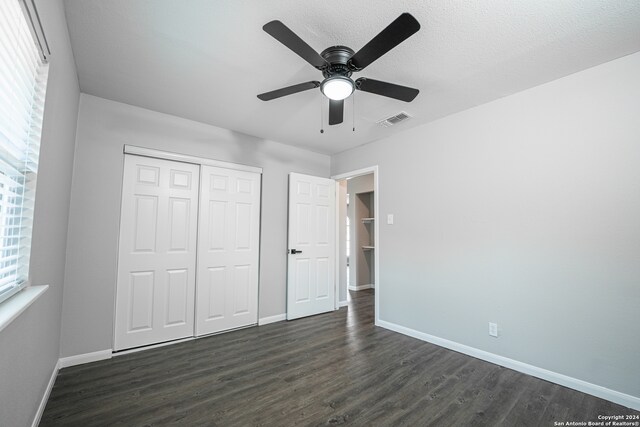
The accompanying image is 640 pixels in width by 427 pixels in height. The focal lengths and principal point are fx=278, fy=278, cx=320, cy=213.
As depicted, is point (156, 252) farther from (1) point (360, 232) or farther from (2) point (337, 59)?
(1) point (360, 232)

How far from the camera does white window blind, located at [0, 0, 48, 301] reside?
1176mm

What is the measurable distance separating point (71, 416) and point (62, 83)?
2.32m

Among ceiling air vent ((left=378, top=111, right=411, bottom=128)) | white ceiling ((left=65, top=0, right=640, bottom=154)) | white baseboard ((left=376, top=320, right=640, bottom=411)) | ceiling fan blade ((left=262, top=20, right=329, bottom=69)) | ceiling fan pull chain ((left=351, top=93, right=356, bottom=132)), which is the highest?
white ceiling ((left=65, top=0, right=640, bottom=154))

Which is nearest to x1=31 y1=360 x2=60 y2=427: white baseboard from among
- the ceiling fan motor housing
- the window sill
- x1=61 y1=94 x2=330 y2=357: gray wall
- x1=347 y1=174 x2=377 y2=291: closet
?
x1=61 y1=94 x2=330 y2=357: gray wall

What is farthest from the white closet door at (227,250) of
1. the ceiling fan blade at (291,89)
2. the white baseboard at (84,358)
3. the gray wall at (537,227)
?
the gray wall at (537,227)

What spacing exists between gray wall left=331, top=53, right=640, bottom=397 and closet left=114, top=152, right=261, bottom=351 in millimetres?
2158

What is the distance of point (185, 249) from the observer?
3.33 meters

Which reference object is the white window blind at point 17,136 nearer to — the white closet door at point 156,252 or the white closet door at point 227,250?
the white closet door at point 156,252

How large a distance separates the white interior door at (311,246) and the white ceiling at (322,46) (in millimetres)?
1555

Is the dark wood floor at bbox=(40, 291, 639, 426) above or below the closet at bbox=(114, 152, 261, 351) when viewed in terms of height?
below

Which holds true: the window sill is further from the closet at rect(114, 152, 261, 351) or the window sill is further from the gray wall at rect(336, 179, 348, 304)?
the gray wall at rect(336, 179, 348, 304)

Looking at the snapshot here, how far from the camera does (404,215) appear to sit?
3693mm

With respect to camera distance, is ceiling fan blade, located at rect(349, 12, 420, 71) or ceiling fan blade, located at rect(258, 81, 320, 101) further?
ceiling fan blade, located at rect(258, 81, 320, 101)

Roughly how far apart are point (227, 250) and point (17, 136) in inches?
97.4
